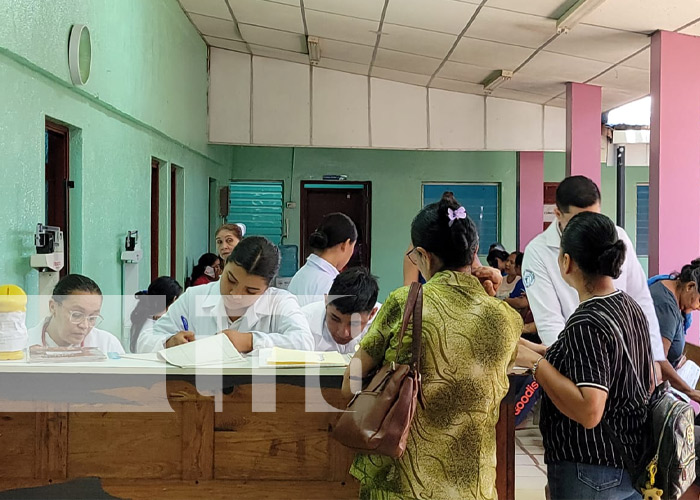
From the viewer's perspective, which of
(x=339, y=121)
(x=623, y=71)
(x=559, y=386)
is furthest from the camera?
(x=339, y=121)

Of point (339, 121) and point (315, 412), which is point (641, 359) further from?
point (339, 121)

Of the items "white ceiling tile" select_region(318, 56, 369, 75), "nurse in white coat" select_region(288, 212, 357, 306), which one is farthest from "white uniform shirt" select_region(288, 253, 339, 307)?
"white ceiling tile" select_region(318, 56, 369, 75)

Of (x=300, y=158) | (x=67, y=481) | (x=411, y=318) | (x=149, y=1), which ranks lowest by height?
(x=67, y=481)

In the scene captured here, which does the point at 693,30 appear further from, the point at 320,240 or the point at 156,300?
the point at 156,300

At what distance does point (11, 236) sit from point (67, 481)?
5.28 feet

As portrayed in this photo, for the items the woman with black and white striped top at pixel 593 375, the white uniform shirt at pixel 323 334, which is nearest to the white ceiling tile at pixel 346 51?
the white uniform shirt at pixel 323 334

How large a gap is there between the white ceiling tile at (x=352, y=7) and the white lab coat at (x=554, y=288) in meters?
3.31

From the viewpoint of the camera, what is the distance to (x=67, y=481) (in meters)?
2.22

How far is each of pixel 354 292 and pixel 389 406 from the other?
4.39ft

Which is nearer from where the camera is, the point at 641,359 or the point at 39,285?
the point at 641,359

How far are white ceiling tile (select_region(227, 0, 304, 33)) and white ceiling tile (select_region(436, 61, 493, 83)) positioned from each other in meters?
1.59

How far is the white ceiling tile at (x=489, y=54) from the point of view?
6.37m

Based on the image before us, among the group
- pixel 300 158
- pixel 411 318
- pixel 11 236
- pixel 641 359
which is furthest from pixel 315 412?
pixel 300 158

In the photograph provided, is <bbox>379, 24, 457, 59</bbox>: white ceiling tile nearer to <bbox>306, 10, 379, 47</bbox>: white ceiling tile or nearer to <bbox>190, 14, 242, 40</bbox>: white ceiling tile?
<bbox>306, 10, 379, 47</bbox>: white ceiling tile
